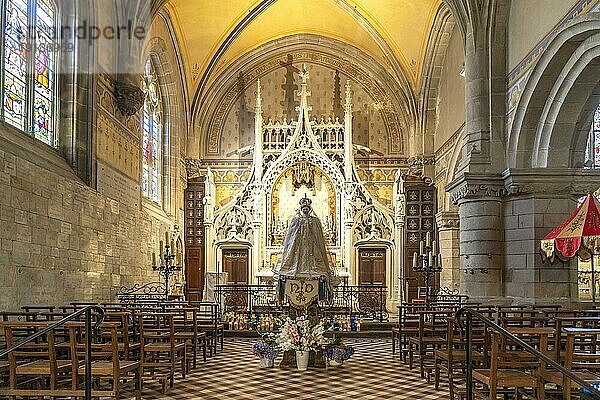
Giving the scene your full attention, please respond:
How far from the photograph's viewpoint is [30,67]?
42.8ft

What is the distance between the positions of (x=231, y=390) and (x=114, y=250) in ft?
26.1

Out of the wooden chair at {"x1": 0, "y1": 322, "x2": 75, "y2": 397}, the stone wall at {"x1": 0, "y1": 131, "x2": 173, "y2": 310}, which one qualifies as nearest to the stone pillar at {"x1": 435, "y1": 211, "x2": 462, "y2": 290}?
the stone wall at {"x1": 0, "y1": 131, "x2": 173, "y2": 310}

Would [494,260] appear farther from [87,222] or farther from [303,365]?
[87,222]

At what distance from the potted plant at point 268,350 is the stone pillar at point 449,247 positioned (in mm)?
10765

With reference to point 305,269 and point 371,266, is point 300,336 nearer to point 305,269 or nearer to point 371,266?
point 305,269

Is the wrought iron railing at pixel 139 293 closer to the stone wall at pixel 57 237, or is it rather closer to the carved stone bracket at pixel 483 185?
the stone wall at pixel 57 237

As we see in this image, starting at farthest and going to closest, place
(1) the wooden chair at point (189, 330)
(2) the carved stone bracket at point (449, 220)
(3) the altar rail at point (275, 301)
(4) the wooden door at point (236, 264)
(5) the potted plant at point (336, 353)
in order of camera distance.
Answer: (4) the wooden door at point (236, 264) < (2) the carved stone bracket at point (449, 220) < (3) the altar rail at point (275, 301) < (5) the potted plant at point (336, 353) < (1) the wooden chair at point (189, 330)

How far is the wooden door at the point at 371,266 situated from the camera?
23.5m

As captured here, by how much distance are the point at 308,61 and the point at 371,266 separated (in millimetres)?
7553

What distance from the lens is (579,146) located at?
13906 mm

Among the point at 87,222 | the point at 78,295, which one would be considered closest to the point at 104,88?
the point at 87,222

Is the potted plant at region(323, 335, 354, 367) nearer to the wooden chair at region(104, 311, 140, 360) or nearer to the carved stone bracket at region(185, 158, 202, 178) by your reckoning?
the wooden chair at region(104, 311, 140, 360)

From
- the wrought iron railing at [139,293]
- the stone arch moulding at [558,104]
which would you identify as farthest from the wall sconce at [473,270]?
the wrought iron railing at [139,293]

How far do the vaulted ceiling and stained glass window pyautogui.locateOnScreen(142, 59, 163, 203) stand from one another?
6.82 ft
